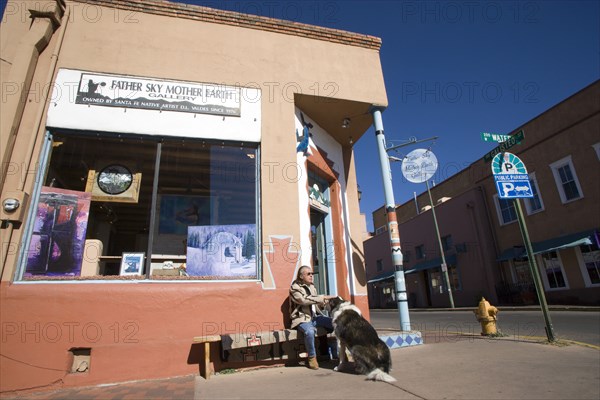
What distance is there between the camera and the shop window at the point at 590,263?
15133mm

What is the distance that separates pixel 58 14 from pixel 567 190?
815 inches

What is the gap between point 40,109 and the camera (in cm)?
596

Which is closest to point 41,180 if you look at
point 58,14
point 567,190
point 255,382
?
point 58,14

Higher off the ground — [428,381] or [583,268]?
[583,268]

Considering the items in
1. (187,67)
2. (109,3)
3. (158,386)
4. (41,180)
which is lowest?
(158,386)

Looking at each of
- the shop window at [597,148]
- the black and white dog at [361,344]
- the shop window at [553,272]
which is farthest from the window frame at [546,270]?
the black and white dog at [361,344]

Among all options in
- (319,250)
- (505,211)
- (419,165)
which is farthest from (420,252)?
(319,250)

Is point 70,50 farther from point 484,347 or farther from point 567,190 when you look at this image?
point 567,190

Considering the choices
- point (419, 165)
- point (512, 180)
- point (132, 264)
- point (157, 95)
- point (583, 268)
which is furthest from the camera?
point (583, 268)

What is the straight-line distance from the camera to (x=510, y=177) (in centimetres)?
687

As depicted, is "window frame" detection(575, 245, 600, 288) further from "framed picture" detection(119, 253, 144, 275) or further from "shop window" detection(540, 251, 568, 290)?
"framed picture" detection(119, 253, 144, 275)

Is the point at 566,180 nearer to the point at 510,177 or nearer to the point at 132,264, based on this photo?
the point at 510,177

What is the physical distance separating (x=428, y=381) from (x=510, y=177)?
4.69 m

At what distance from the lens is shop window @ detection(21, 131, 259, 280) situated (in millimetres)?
5711
